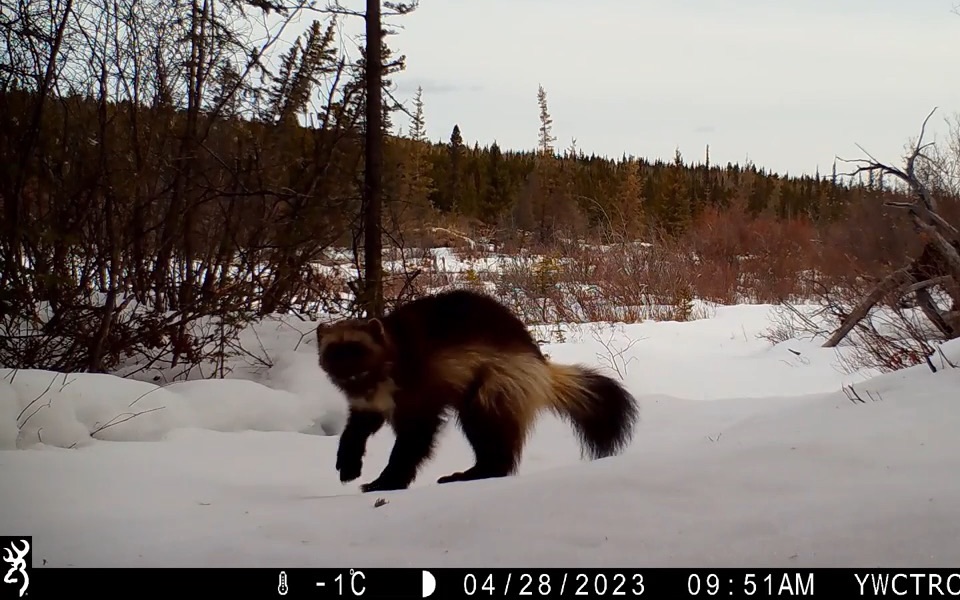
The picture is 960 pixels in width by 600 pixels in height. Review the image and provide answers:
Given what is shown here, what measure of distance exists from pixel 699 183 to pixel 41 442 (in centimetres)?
5058

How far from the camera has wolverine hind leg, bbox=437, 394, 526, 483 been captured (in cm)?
356

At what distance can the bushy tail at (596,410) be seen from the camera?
3727mm

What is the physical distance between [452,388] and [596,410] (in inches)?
31.8

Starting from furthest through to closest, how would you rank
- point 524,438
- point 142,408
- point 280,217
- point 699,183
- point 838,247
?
1. point 699,183
2. point 838,247
3. point 280,217
4. point 142,408
5. point 524,438

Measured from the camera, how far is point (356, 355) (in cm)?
330

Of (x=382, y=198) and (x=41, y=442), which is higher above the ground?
(x=382, y=198)

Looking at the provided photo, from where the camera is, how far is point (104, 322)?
503cm

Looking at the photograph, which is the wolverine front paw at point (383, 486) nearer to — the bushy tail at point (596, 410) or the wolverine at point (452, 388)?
the wolverine at point (452, 388)

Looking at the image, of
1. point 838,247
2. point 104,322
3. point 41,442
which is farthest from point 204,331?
point 838,247

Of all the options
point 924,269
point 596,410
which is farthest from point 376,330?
point 924,269

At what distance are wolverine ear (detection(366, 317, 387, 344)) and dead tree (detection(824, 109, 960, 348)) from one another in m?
4.64

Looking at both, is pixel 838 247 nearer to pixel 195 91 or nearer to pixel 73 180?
pixel 195 91
